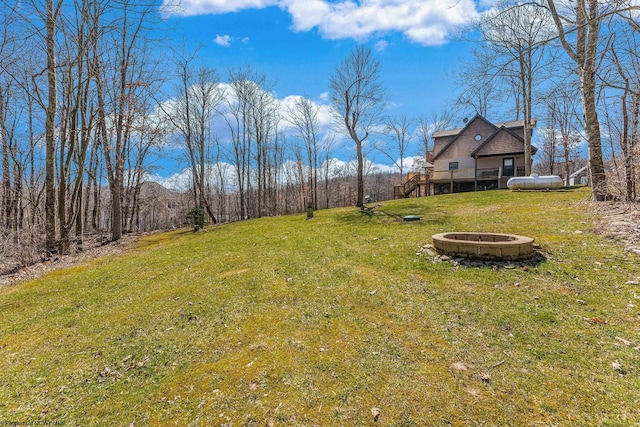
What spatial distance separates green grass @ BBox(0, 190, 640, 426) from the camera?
7.55 feet

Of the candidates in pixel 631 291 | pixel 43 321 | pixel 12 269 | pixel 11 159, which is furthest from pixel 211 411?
pixel 11 159

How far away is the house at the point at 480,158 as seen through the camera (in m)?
20.8

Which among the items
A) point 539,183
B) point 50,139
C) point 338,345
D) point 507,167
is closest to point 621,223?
point 338,345

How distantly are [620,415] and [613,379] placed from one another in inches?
18.0

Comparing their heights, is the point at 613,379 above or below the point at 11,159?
below

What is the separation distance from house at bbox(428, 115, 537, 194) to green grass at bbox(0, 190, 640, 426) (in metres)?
17.2

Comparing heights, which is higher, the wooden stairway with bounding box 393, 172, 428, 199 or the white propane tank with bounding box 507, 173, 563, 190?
the wooden stairway with bounding box 393, 172, 428, 199

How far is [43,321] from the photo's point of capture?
4.42 meters

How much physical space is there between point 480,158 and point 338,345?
23.9 metres

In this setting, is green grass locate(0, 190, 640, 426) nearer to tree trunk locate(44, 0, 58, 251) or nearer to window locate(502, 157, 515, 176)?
→ tree trunk locate(44, 0, 58, 251)

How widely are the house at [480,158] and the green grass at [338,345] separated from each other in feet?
56.5

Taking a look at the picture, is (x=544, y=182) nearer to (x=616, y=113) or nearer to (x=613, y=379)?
(x=616, y=113)

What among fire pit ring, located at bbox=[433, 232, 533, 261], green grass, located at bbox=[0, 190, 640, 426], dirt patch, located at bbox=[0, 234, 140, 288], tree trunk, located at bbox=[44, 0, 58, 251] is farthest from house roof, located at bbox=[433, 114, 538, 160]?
tree trunk, located at bbox=[44, 0, 58, 251]

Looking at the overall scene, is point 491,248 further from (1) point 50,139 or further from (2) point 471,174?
(2) point 471,174
